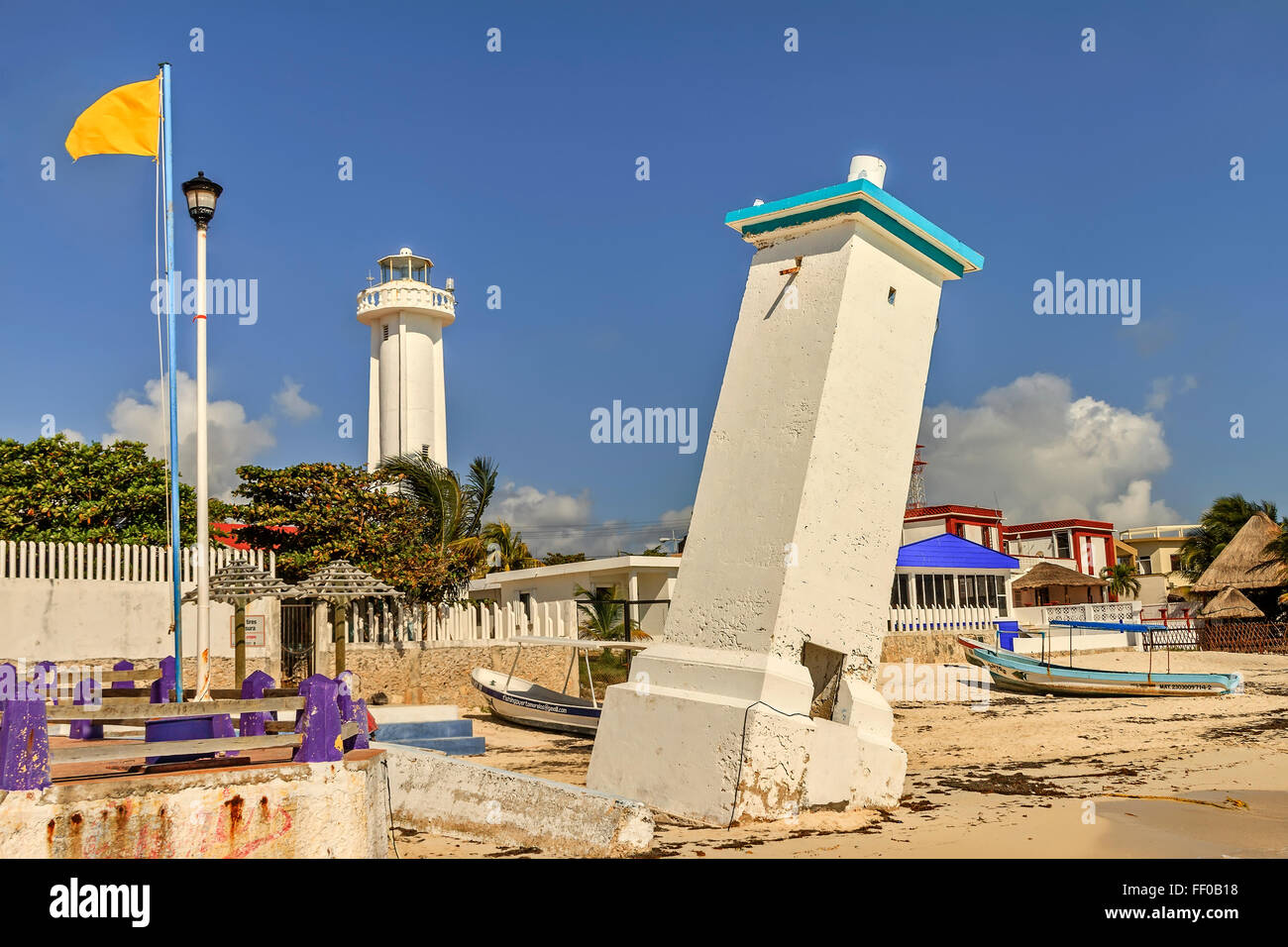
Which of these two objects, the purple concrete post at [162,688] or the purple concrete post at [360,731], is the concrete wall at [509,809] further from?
the purple concrete post at [162,688]

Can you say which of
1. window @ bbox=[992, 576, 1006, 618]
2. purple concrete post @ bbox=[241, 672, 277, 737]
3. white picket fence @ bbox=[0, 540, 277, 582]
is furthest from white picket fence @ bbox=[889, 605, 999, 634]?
purple concrete post @ bbox=[241, 672, 277, 737]

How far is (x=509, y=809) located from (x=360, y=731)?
5.82 ft

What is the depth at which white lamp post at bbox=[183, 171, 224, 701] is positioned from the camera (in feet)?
30.4

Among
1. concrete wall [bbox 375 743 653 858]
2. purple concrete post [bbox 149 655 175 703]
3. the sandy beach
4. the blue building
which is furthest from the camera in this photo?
the blue building

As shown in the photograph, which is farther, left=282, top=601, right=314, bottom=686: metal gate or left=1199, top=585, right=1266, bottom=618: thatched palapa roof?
left=1199, top=585, right=1266, bottom=618: thatched palapa roof

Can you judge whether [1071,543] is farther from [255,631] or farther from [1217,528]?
[255,631]

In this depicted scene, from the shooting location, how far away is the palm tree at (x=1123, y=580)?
45.4 m

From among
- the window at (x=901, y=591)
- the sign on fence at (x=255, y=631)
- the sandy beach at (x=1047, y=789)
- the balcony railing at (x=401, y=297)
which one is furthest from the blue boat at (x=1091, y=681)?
the balcony railing at (x=401, y=297)

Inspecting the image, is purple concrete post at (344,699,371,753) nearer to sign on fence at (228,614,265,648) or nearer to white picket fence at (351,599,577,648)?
sign on fence at (228,614,265,648)

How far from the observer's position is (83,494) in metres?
22.8

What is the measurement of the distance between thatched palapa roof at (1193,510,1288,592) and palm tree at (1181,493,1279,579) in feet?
19.4

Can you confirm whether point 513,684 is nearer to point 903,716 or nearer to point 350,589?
point 350,589

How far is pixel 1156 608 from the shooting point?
37562 mm
